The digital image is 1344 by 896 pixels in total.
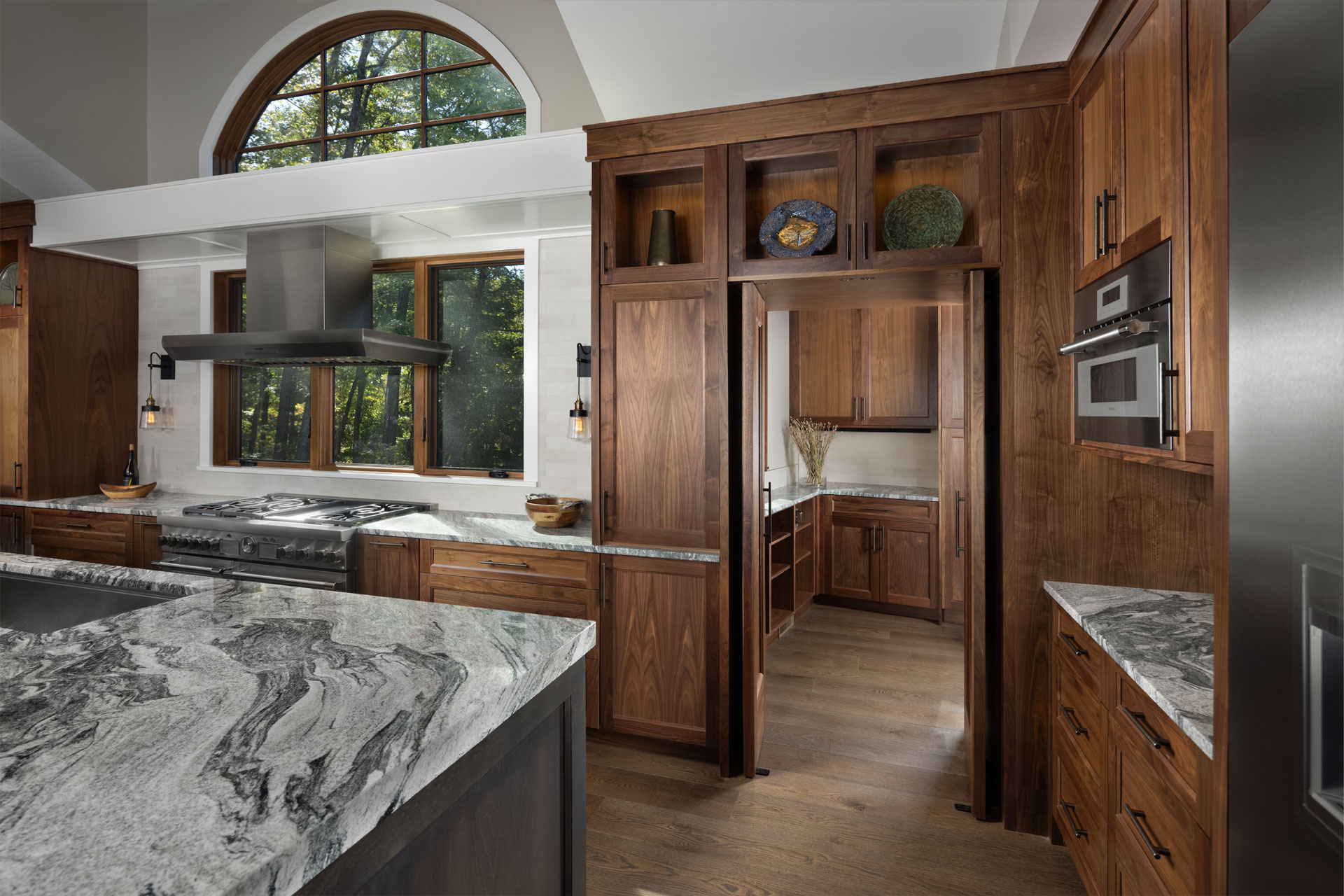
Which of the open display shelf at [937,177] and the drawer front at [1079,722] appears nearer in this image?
the drawer front at [1079,722]

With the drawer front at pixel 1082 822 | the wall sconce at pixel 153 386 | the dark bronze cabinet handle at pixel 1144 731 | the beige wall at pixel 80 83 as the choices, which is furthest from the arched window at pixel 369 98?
the drawer front at pixel 1082 822

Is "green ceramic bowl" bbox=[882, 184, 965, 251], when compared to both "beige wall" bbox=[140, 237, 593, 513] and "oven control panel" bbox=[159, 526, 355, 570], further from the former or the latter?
"oven control panel" bbox=[159, 526, 355, 570]

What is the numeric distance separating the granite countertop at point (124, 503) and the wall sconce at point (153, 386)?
50 cm

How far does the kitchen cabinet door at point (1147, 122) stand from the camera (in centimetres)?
141

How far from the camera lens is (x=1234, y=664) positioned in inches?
36.2

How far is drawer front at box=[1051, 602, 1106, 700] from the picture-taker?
1.74 meters

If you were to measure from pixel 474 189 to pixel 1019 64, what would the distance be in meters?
2.26

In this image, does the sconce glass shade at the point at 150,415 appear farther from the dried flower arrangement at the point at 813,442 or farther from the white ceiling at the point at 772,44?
the dried flower arrangement at the point at 813,442

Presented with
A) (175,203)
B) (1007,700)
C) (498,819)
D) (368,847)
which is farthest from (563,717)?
(175,203)

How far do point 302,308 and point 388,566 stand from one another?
149cm

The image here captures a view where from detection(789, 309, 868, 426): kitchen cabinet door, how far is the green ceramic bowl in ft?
7.98

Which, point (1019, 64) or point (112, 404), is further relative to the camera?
point (112, 404)

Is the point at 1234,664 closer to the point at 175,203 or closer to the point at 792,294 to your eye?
the point at 792,294

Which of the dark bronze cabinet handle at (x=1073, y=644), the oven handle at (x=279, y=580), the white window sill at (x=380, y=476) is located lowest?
the oven handle at (x=279, y=580)
